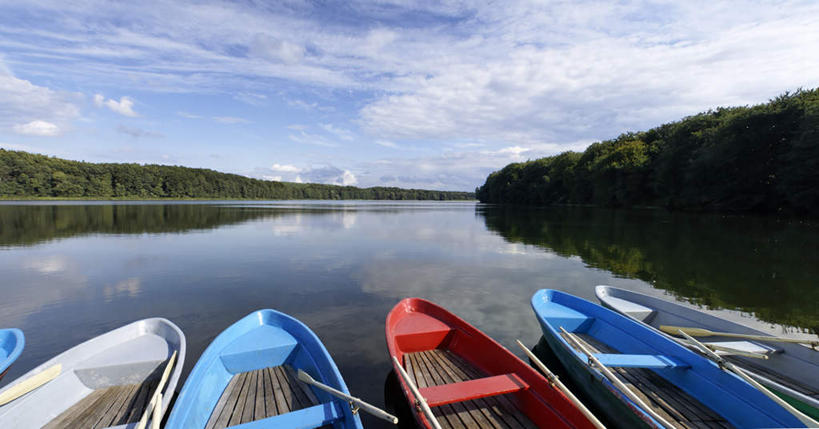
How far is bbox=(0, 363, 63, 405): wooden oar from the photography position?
14.4 feet

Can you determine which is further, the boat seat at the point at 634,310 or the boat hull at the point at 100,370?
the boat seat at the point at 634,310

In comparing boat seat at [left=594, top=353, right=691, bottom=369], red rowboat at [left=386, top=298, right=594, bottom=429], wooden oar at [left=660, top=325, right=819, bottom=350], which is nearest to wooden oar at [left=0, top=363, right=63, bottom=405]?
red rowboat at [left=386, top=298, right=594, bottom=429]

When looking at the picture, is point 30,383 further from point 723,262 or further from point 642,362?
point 723,262

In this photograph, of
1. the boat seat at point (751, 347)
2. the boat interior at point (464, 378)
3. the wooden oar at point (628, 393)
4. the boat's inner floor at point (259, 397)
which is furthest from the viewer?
the boat seat at point (751, 347)

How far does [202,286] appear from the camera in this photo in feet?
41.7

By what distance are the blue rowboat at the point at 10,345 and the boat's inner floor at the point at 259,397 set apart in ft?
14.8

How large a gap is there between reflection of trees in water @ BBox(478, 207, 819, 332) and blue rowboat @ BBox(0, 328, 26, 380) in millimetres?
18214

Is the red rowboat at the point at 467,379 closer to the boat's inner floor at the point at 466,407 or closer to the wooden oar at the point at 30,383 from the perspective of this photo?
the boat's inner floor at the point at 466,407

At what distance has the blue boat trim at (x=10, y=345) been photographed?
20.5 ft

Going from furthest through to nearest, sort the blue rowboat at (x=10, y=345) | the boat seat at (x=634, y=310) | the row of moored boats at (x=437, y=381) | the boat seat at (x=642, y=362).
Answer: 1. the boat seat at (x=634, y=310)
2. the blue rowboat at (x=10, y=345)
3. the boat seat at (x=642, y=362)
4. the row of moored boats at (x=437, y=381)

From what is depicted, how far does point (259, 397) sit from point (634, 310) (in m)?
8.88

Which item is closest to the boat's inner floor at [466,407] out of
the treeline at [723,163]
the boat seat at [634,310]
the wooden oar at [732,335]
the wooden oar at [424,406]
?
the wooden oar at [424,406]

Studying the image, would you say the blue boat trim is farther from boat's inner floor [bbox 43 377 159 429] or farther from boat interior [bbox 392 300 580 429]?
boat interior [bbox 392 300 580 429]

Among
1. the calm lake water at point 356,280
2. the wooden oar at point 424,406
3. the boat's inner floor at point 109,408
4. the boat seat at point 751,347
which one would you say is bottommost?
the calm lake water at point 356,280
